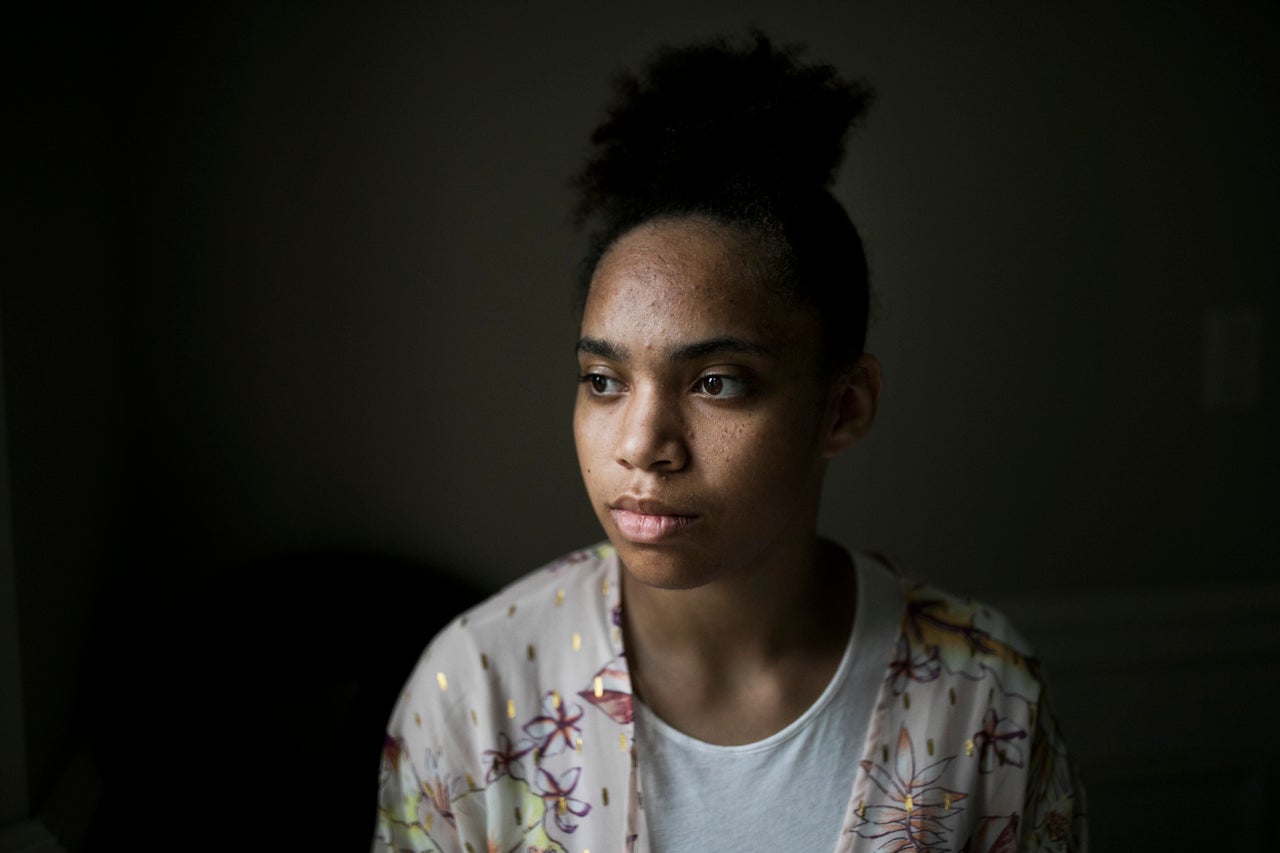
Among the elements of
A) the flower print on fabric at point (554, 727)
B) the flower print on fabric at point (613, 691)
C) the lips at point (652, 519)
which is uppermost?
the lips at point (652, 519)

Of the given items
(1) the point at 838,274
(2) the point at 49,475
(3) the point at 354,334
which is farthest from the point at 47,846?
(1) the point at 838,274

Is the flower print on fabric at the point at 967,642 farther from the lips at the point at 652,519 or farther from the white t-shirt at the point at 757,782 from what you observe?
the lips at the point at 652,519

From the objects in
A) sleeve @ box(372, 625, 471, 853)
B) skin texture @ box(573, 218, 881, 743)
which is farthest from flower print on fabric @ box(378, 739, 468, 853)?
skin texture @ box(573, 218, 881, 743)

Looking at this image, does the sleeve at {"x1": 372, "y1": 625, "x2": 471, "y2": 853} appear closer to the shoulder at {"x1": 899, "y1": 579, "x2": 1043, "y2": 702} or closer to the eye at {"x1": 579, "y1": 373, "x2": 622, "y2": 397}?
the eye at {"x1": 579, "y1": 373, "x2": 622, "y2": 397}

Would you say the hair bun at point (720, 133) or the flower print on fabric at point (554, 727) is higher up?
the hair bun at point (720, 133)

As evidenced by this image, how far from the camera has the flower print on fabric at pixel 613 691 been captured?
863 millimetres

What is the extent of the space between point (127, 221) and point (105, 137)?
0.10 m

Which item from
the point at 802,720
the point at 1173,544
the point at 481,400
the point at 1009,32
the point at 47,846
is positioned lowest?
the point at 47,846

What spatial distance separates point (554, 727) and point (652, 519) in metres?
0.24

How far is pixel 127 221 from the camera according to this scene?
117cm

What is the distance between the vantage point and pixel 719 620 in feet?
2.93

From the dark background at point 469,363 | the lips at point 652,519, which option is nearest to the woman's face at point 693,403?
the lips at point 652,519

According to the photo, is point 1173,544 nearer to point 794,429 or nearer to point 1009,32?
point 1009,32

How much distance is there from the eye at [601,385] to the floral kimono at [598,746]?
8.5 inches
